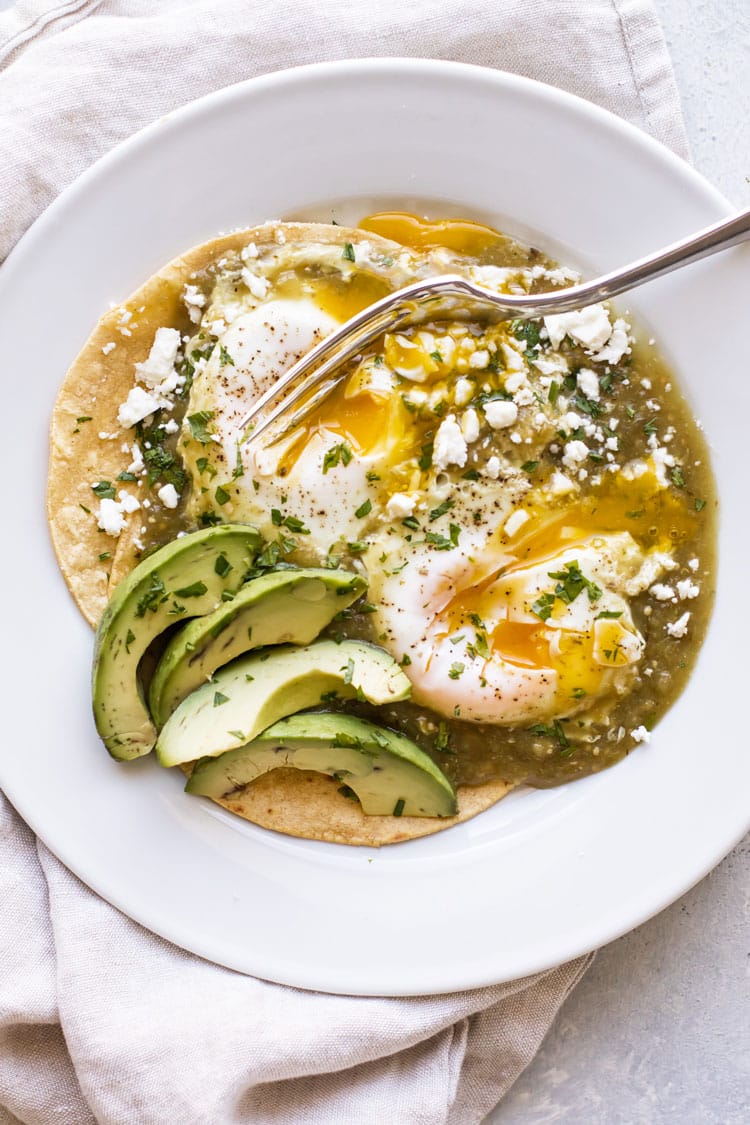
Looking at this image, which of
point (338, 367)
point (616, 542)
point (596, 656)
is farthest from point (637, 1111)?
point (338, 367)

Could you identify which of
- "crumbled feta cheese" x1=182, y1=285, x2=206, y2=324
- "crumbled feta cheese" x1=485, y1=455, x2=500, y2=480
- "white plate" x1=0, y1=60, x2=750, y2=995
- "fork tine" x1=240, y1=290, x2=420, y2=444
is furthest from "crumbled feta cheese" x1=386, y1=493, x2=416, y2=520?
"white plate" x1=0, y1=60, x2=750, y2=995

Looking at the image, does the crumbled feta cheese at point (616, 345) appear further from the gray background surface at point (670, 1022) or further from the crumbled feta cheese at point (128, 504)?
the crumbled feta cheese at point (128, 504)

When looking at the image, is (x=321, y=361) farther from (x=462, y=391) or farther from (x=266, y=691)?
(x=266, y=691)

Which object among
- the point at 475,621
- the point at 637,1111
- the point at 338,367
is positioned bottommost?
the point at 637,1111

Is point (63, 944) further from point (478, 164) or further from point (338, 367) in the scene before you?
point (478, 164)

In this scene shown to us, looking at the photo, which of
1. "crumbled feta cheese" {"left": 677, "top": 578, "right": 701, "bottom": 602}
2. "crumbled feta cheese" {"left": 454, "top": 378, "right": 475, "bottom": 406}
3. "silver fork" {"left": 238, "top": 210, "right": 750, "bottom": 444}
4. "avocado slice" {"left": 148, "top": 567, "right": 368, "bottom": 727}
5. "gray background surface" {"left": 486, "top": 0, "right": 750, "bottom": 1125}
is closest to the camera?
"avocado slice" {"left": 148, "top": 567, "right": 368, "bottom": 727}

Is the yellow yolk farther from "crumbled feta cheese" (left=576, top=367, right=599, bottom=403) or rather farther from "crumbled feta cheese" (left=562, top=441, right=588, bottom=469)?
"crumbled feta cheese" (left=562, top=441, right=588, bottom=469)
